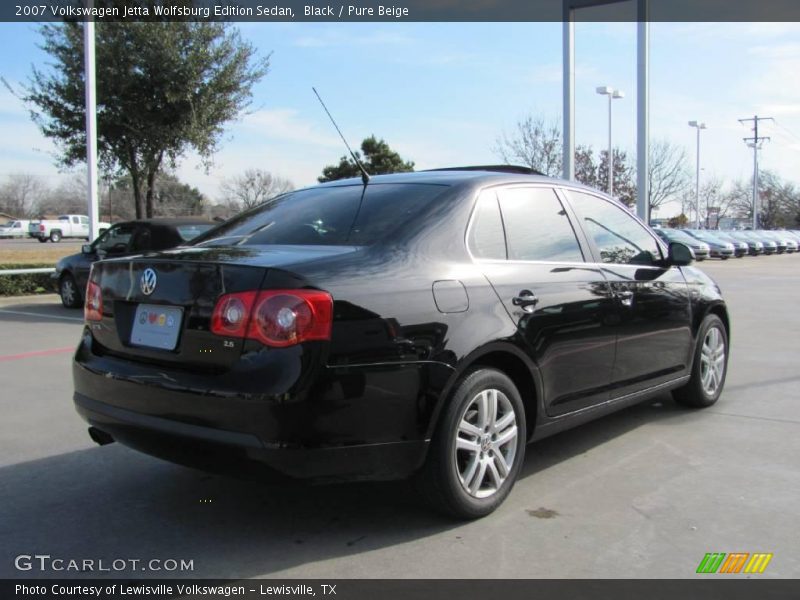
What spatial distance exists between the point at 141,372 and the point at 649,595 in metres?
2.27

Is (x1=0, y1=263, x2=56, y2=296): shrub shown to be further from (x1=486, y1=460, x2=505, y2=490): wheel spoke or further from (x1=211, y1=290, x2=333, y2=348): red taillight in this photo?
(x1=486, y1=460, x2=505, y2=490): wheel spoke

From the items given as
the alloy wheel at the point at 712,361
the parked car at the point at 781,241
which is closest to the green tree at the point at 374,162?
the parked car at the point at 781,241

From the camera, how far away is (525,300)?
3.68 m

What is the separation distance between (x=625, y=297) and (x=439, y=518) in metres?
1.90

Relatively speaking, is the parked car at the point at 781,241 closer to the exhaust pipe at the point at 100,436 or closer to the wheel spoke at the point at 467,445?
the wheel spoke at the point at 467,445

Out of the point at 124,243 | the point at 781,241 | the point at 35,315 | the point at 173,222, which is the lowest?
the point at 35,315

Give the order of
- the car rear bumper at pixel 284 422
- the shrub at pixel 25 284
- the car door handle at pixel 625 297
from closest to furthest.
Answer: the car rear bumper at pixel 284 422
the car door handle at pixel 625 297
the shrub at pixel 25 284

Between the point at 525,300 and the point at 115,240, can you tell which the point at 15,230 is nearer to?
the point at 115,240

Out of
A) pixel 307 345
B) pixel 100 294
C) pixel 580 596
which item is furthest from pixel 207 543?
pixel 580 596

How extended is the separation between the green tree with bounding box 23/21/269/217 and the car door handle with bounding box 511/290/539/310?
592 inches

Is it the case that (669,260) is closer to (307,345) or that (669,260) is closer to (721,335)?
(721,335)

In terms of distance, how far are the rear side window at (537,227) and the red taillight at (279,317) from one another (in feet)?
4.33

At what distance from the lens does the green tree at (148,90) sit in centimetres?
1664

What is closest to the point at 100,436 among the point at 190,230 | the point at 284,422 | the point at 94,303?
the point at 94,303
